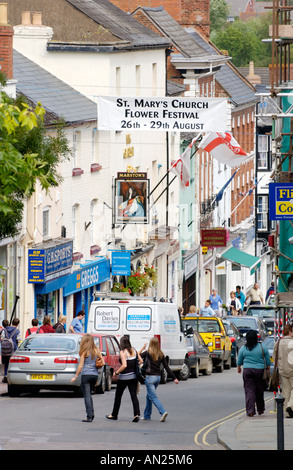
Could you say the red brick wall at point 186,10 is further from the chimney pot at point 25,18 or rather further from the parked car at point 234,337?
the parked car at point 234,337

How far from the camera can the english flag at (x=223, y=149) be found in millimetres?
35031

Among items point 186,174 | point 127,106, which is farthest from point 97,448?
point 186,174

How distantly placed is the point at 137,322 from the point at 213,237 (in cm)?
2707

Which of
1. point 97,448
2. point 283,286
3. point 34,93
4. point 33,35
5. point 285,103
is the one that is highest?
point 33,35

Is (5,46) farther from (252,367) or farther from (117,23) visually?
(252,367)

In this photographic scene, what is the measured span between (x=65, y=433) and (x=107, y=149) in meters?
26.0

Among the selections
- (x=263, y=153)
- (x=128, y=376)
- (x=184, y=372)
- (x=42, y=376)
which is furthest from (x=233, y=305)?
(x=128, y=376)

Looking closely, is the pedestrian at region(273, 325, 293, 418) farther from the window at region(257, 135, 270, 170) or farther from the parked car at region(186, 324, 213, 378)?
the window at region(257, 135, 270, 170)

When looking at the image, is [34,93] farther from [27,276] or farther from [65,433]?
[65,433]

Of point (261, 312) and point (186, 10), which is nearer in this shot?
point (261, 312)

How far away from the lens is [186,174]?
4294cm

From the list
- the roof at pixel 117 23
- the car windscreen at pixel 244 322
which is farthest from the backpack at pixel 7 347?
the roof at pixel 117 23

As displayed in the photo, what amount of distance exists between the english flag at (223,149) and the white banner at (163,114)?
23.5 feet

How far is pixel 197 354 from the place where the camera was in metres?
32.7
